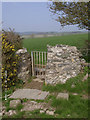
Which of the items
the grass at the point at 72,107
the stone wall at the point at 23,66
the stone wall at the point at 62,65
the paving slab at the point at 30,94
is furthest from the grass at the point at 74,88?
the stone wall at the point at 23,66

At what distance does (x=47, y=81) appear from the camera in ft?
18.5

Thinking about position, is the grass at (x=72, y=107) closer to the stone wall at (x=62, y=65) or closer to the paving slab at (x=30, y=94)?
the paving slab at (x=30, y=94)

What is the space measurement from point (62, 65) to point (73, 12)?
8.61 feet

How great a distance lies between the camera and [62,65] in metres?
5.62

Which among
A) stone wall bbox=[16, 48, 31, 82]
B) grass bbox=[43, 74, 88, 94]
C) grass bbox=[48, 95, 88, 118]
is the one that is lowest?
grass bbox=[48, 95, 88, 118]

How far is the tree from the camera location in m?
6.40

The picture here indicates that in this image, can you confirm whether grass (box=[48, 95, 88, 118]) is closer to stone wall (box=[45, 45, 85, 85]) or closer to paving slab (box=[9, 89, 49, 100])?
paving slab (box=[9, 89, 49, 100])

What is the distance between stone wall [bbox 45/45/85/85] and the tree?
1612 millimetres

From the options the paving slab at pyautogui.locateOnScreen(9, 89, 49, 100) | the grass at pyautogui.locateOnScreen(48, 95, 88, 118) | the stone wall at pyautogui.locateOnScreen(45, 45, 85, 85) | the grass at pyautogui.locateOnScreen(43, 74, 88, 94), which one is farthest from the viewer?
the stone wall at pyautogui.locateOnScreen(45, 45, 85, 85)

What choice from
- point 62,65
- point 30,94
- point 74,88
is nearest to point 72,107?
point 74,88

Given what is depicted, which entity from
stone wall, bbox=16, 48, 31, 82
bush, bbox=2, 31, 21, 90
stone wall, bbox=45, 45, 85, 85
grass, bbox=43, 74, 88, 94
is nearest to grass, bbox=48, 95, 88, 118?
grass, bbox=43, 74, 88, 94

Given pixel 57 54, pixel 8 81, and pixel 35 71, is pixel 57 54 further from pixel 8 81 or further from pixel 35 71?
pixel 8 81

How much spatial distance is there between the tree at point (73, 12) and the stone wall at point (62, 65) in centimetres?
161

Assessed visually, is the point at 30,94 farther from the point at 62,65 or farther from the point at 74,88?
the point at 62,65
